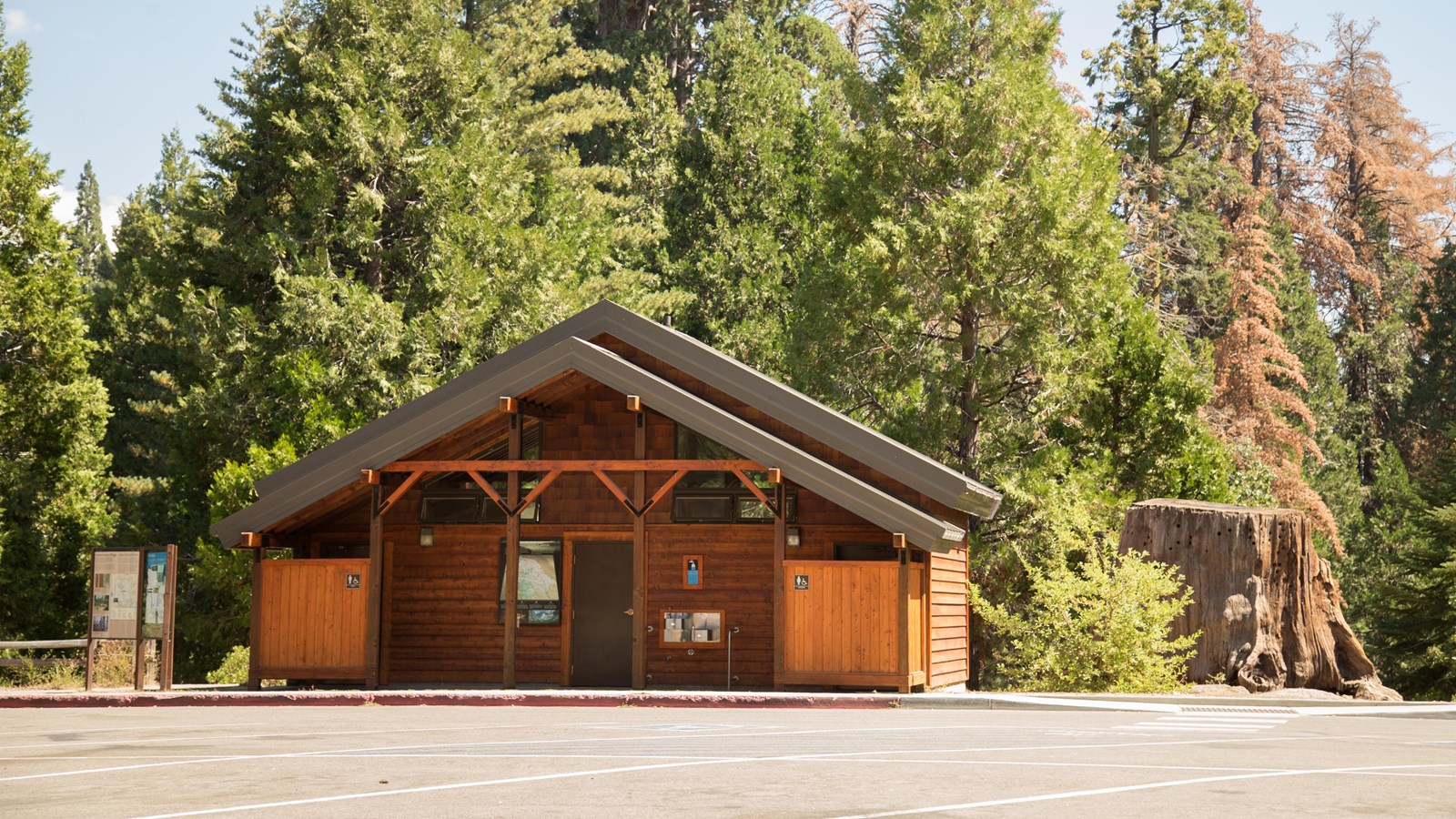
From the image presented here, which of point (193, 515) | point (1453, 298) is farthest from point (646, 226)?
point (1453, 298)

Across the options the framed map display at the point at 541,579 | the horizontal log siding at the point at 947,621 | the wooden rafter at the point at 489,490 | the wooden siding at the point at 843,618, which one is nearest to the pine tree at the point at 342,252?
the framed map display at the point at 541,579

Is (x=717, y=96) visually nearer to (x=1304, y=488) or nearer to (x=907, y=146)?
(x=907, y=146)

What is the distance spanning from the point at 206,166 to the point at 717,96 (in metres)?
15.6

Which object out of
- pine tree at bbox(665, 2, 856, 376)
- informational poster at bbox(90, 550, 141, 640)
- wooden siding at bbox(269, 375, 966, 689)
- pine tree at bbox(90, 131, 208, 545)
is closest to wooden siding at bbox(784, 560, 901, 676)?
wooden siding at bbox(269, 375, 966, 689)

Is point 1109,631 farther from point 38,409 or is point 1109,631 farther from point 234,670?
point 38,409

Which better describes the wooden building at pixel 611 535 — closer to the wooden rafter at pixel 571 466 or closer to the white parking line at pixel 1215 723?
the wooden rafter at pixel 571 466

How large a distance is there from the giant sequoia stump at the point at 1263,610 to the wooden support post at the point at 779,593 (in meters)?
5.06

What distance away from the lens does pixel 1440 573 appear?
3056 centimetres

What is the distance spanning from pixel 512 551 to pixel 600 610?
1723mm

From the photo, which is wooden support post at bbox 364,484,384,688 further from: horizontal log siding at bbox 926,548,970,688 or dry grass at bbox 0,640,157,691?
horizontal log siding at bbox 926,548,970,688

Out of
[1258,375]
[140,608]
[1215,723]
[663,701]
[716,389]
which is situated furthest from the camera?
[1258,375]

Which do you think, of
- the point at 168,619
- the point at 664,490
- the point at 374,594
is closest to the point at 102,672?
the point at 168,619

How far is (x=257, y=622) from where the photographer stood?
2172cm

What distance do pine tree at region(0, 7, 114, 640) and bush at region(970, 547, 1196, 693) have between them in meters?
24.8
